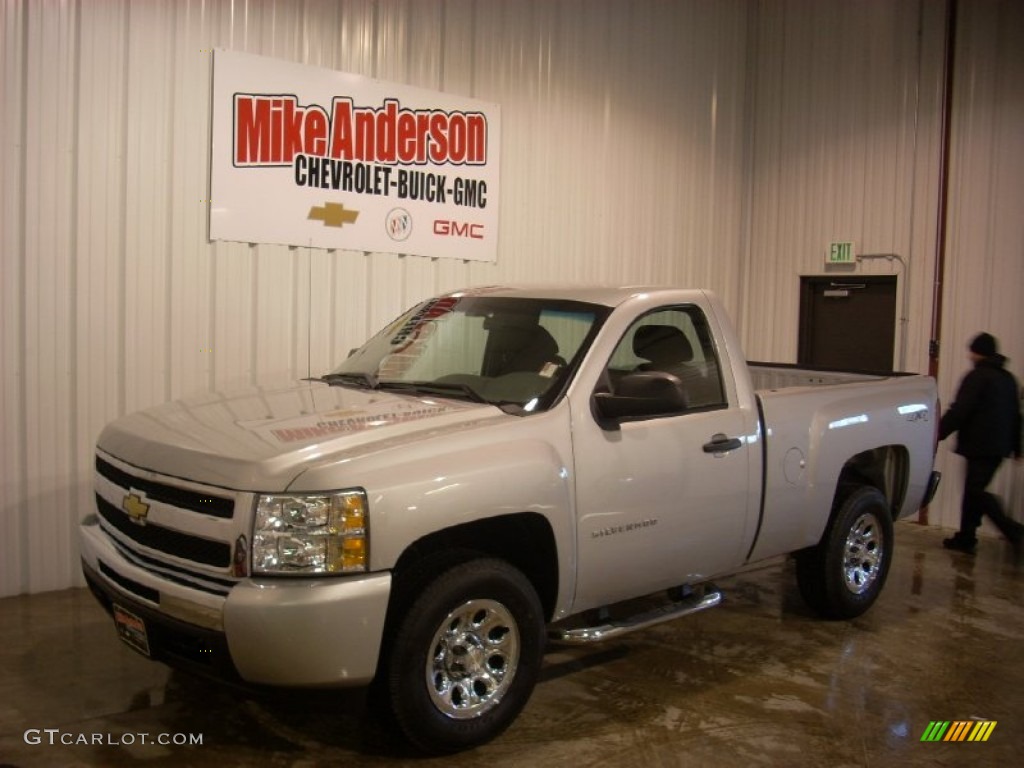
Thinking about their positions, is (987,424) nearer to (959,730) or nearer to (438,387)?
(959,730)

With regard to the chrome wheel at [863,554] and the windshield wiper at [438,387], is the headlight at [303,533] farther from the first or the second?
the chrome wheel at [863,554]

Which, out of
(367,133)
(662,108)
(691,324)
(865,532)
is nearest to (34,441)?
(367,133)

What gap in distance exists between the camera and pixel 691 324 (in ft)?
16.8

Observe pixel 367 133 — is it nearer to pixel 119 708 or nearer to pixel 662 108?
pixel 662 108

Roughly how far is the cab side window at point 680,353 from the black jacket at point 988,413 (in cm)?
363

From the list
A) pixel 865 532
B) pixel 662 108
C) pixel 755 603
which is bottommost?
pixel 755 603

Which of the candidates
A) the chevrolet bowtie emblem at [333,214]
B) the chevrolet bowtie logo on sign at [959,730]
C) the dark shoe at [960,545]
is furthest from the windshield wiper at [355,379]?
the dark shoe at [960,545]

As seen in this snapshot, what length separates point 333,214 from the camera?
724 centimetres

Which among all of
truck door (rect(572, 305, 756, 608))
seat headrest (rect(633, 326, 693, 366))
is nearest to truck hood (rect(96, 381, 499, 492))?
truck door (rect(572, 305, 756, 608))

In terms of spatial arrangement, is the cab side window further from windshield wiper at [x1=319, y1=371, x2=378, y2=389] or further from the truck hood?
windshield wiper at [x1=319, y1=371, x2=378, y2=389]

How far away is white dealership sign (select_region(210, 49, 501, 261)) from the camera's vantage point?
6.70 m

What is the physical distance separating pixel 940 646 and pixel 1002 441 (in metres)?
2.82

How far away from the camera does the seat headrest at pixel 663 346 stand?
16.5ft

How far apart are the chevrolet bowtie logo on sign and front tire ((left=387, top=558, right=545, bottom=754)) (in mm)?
1887
